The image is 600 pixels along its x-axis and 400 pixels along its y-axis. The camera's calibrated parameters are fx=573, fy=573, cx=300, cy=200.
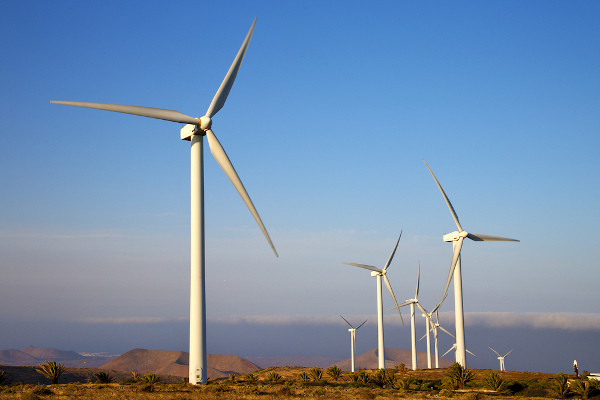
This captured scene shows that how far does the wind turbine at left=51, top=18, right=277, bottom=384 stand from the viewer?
149ft

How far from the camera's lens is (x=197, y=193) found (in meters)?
47.2

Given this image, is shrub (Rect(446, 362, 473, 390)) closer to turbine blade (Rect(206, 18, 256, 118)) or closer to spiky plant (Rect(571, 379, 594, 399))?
spiky plant (Rect(571, 379, 594, 399))

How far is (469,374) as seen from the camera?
6575 cm

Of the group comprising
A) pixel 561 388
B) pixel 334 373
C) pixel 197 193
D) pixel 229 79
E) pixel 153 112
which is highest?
pixel 229 79

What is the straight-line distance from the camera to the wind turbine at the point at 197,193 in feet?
149

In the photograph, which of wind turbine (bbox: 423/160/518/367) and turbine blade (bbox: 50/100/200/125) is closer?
turbine blade (bbox: 50/100/200/125)

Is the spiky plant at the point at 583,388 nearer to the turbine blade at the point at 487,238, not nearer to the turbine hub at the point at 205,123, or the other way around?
the turbine blade at the point at 487,238

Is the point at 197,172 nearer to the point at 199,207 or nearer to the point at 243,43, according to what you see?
the point at 199,207

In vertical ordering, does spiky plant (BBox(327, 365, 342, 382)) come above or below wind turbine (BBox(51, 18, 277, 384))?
below

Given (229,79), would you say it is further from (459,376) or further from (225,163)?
(459,376)

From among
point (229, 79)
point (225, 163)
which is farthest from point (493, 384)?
point (229, 79)

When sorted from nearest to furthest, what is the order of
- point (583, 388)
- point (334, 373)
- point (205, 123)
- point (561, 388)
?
point (205, 123) → point (583, 388) → point (561, 388) → point (334, 373)

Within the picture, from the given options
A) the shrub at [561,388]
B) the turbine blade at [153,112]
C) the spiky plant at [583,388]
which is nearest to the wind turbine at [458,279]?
the shrub at [561,388]

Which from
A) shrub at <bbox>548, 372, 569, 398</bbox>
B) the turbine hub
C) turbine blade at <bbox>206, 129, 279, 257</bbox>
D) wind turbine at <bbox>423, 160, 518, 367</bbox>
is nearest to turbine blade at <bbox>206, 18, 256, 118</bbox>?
the turbine hub
